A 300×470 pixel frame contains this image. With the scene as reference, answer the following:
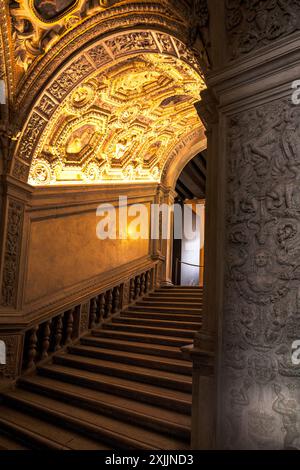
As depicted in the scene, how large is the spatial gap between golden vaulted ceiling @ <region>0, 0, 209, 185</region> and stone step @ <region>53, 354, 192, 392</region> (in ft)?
8.70

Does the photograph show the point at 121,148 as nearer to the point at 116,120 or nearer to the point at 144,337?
the point at 116,120

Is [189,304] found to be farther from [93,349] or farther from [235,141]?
[235,141]

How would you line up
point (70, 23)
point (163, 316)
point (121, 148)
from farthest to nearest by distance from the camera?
point (121, 148) < point (163, 316) < point (70, 23)

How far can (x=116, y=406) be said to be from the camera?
3.69 meters

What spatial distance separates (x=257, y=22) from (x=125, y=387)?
356cm

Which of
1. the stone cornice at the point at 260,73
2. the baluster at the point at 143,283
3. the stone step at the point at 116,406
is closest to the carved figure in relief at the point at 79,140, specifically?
the baluster at the point at 143,283

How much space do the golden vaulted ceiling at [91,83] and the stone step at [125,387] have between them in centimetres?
274

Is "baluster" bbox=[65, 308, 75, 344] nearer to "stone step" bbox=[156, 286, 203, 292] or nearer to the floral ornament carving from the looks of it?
"stone step" bbox=[156, 286, 203, 292]

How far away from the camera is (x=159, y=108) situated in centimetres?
639

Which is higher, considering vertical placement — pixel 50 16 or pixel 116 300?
pixel 50 16

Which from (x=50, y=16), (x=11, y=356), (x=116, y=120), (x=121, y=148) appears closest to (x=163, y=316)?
(x=11, y=356)

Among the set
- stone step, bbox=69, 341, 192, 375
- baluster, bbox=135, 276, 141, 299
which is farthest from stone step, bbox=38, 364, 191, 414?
baluster, bbox=135, 276, 141, 299

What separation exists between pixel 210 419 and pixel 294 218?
1341 mm
